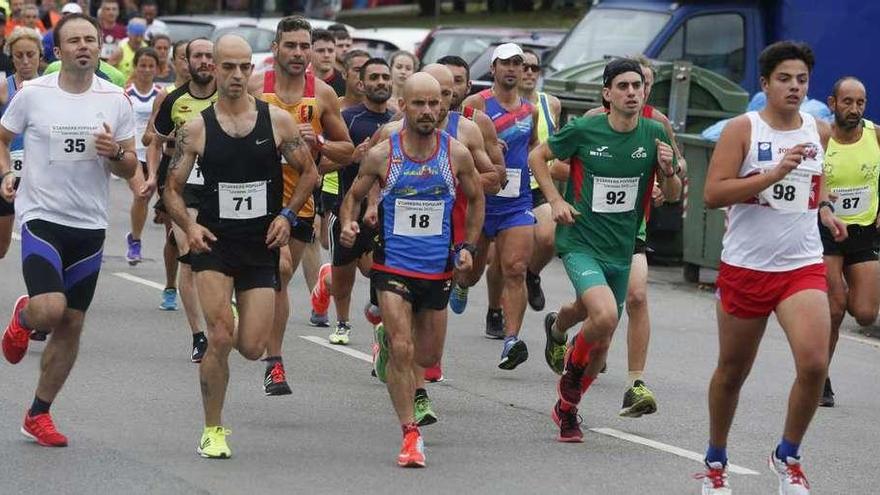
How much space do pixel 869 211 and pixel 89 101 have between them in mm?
4726

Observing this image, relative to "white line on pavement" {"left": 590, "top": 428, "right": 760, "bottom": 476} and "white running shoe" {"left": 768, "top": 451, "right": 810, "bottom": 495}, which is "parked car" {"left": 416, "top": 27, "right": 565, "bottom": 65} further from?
"white running shoe" {"left": 768, "top": 451, "right": 810, "bottom": 495}

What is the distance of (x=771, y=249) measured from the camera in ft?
26.6

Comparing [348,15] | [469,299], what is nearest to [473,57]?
[469,299]

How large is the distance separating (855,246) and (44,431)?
4.82 m

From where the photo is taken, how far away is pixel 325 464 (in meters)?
8.81

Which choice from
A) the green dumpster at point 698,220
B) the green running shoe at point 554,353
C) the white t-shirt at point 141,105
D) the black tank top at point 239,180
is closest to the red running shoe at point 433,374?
the green running shoe at point 554,353

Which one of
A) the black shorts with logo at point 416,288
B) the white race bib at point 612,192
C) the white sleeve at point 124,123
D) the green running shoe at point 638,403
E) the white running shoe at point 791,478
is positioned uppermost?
the white sleeve at point 124,123

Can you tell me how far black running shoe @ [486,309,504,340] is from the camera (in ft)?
43.6

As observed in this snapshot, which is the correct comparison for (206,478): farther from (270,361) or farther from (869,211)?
(869,211)

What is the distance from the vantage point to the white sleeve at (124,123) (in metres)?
9.08

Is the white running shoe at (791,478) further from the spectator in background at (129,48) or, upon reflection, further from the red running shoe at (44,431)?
the spectator in background at (129,48)

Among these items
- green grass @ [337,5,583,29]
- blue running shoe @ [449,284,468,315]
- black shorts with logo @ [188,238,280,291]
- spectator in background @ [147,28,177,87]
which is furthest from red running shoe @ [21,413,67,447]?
green grass @ [337,5,583,29]

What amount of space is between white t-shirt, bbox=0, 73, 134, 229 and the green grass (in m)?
33.4

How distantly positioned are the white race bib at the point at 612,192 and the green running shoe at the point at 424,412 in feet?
4.34
